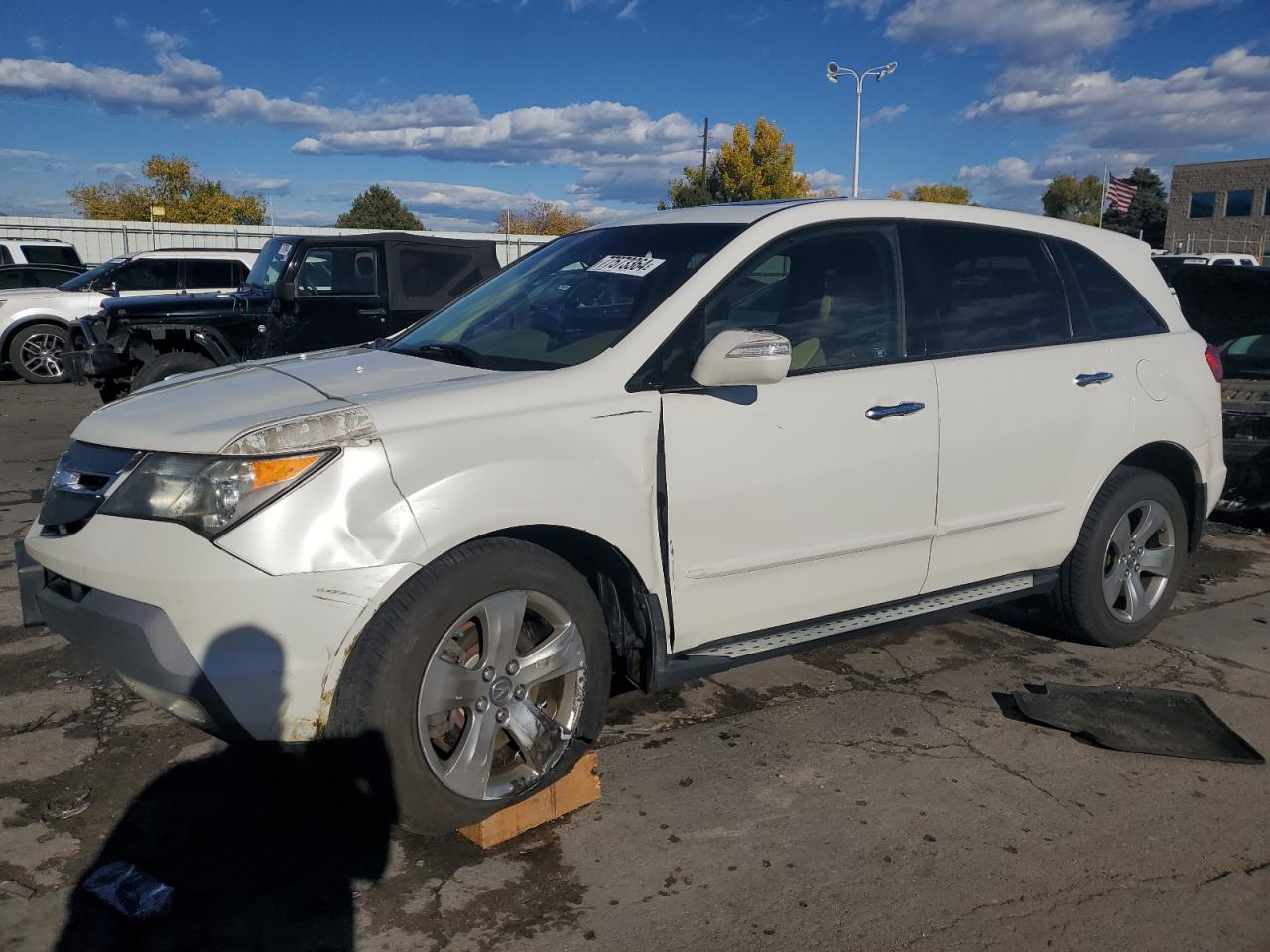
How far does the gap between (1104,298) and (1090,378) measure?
48cm

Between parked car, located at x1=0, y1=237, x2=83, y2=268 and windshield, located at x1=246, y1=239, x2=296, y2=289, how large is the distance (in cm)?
1021

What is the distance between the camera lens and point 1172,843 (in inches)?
125

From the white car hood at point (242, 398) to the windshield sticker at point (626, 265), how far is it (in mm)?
743

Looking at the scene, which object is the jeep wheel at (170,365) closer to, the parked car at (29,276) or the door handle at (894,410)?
the door handle at (894,410)

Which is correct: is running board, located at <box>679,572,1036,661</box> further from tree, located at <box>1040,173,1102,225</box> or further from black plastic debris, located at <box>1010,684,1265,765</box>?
tree, located at <box>1040,173,1102,225</box>

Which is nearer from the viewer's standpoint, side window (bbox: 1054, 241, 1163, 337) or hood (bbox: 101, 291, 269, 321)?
side window (bbox: 1054, 241, 1163, 337)

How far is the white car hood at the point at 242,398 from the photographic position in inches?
116

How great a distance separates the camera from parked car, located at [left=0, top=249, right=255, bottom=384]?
14.7m

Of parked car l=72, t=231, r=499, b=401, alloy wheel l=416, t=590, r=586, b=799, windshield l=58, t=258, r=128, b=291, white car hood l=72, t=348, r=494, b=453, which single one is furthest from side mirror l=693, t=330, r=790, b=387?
windshield l=58, t=258, r=128, b=291

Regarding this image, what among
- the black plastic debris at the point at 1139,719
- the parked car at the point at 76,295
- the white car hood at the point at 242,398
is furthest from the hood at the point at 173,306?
the black plastic debris at the point at 1139,719

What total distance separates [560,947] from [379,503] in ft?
4.02

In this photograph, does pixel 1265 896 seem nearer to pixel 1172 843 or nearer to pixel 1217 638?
pixel 1172 843

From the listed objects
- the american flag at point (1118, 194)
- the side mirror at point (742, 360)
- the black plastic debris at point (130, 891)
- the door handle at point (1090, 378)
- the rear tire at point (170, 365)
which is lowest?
the black plastic debris at point (130, 891)

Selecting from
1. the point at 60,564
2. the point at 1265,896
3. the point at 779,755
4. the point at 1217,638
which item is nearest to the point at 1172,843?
the point at 1265,896
